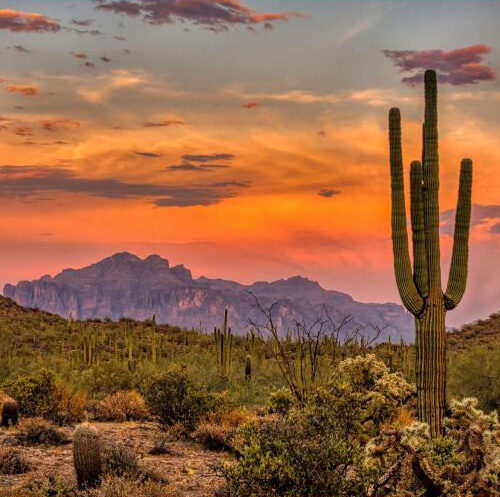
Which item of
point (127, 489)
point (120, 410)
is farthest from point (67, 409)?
point (127, 489)

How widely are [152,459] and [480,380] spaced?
30.5ft

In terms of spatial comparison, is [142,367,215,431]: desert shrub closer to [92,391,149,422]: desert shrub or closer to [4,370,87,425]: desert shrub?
[92,391,149,422]: desert shrub

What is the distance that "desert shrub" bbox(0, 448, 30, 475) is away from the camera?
11.4m

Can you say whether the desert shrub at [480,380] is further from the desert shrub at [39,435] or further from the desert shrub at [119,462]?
the desert shrub at [39,435]

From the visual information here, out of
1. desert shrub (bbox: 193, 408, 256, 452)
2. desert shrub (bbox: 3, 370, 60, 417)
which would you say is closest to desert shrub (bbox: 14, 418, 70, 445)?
desert shrub (bbox: 3, 370, 60, 417)

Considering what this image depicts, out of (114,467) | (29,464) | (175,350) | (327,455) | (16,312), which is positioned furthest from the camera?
(16,312)

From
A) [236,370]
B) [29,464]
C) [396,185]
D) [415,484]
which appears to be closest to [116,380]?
[236,370]

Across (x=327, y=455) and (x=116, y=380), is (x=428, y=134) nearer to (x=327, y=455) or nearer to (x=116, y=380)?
(x=327, y=455)

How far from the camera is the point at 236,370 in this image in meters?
26.5

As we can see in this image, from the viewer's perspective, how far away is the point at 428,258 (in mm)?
11633

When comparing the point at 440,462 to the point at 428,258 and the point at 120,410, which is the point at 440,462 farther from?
the point at 120,410

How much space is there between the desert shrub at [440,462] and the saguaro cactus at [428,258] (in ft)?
7.21

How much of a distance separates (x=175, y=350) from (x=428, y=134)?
28.0 m

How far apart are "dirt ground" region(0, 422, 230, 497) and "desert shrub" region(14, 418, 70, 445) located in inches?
7.8
